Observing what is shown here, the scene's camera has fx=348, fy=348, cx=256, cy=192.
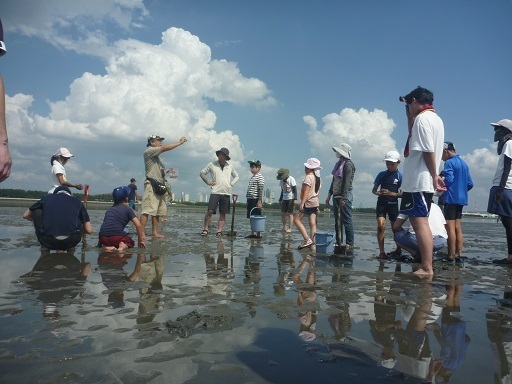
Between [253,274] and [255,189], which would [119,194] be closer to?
[253,274]

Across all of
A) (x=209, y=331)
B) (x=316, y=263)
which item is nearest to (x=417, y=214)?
(x=316, y=263)

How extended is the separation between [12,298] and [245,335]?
230cm

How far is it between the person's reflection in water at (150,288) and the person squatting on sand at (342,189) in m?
4.01

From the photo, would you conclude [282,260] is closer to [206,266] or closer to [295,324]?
[206,266]

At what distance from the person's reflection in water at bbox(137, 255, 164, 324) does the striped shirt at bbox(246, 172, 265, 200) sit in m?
5.66

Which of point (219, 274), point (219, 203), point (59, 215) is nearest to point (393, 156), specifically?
point (219, 274)

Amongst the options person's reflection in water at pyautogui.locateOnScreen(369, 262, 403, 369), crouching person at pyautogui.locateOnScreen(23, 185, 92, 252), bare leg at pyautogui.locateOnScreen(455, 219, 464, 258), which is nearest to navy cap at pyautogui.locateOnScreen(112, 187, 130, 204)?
crouching person at pyautogui.locateOnScreen(23, 185, 92, 252)

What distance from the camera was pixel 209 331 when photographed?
8.20 ft

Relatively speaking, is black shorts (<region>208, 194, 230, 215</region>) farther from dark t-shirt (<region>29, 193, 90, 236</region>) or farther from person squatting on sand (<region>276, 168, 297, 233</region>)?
dark t-shirt (<region>29, 193, 90, 236</region>)

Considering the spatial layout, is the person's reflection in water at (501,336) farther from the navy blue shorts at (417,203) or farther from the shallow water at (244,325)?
the navy blue shorts at (417,203)

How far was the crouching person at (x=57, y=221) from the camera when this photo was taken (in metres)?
5.83

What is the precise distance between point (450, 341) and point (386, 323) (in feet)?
1.56

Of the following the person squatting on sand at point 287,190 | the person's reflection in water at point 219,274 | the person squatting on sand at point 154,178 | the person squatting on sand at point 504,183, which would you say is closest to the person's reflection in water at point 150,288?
the person's reflection in water at point 219,274

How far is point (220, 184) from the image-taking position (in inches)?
392
